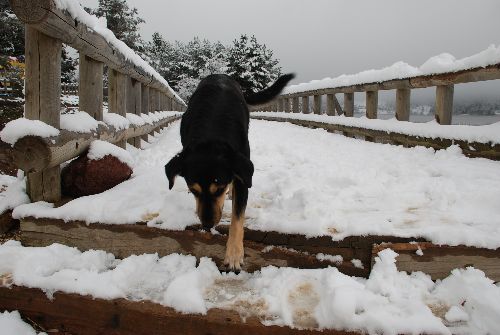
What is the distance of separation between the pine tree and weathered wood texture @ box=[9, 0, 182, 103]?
1384 inches

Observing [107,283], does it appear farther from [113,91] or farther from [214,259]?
[113,91]

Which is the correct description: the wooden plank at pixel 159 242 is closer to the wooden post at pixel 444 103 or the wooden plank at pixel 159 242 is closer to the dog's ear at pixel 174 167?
the dog's ear at pixel 174 167

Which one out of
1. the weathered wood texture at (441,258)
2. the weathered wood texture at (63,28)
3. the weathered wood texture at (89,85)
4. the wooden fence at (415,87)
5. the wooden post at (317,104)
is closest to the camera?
the weathered wood texture at (441,258)

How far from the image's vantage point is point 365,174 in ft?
12.6

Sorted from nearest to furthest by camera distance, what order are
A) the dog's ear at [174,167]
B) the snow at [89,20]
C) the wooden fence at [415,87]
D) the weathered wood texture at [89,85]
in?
the dog's ear at [174,167] → the snow at [89,20] → the weathered wood texture at [89,85] → the wooden fence at [415,87]

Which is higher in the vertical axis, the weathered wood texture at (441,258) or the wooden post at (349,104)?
the wooden post at (349,104)

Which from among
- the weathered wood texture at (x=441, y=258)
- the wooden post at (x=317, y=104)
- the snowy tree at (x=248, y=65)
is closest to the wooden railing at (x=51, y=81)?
the weathered wood texture at (x=441, y=258)

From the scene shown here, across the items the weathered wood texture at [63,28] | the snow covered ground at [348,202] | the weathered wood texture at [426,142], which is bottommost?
the snow covered ground at [348,202]

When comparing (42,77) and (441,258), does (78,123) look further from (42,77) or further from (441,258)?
(441,258)

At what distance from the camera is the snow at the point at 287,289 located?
177 centimetres

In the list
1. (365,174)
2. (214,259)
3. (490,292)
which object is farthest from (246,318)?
(365,174)

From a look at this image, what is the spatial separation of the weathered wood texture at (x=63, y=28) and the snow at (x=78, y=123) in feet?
1.84

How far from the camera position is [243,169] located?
234 centimetres

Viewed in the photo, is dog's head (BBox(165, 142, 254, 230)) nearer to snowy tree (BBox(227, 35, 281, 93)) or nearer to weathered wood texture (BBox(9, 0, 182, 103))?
weathered wood texture (BBox(9, 0, 182, 103))
